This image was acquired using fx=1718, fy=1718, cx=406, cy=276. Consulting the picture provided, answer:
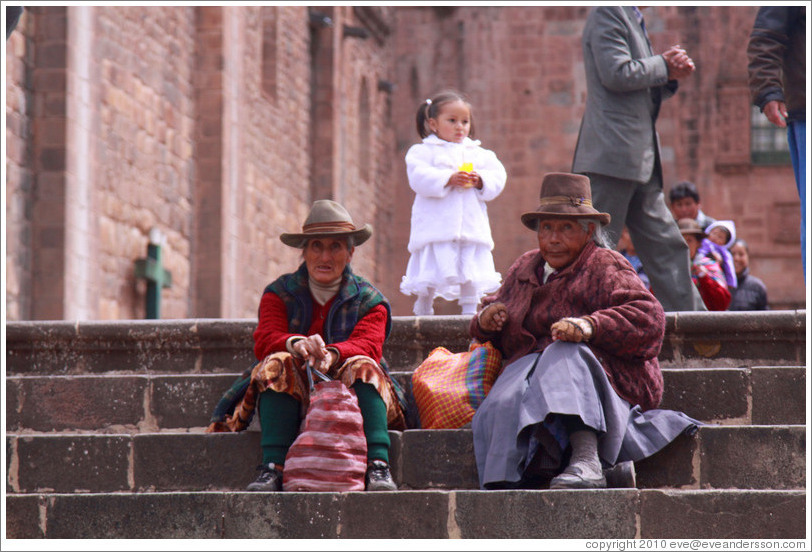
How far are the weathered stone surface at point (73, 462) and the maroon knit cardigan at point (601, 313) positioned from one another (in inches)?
63.5

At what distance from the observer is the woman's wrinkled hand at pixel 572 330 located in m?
6.76

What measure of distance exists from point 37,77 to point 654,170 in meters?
6.83

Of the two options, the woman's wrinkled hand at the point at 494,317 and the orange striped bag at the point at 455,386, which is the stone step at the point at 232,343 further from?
the woman's wrinkled hand at the point at 494,317

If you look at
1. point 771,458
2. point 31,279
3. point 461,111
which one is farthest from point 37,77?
point 771,458

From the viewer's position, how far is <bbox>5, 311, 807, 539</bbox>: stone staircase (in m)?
6.15

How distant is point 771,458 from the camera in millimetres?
6742

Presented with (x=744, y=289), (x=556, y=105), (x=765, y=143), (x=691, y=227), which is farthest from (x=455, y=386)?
(x=765, y=143)

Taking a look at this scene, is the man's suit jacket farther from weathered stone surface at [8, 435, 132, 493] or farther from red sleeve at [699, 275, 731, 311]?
weathered stone surface at [8, 435, 132, 493]

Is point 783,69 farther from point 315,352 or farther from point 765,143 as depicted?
point 765,143

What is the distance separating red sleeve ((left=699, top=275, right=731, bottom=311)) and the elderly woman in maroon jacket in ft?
15.1

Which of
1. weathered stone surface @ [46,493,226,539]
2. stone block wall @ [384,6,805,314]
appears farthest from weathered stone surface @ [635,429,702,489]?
stone block wall @ [384,6,805,314]

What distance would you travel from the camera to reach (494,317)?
23.8 feet

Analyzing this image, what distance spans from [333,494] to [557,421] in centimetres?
93

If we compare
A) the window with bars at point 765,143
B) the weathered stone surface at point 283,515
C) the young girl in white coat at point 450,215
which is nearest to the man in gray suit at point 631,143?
the young girl in white coat at point 450,215
